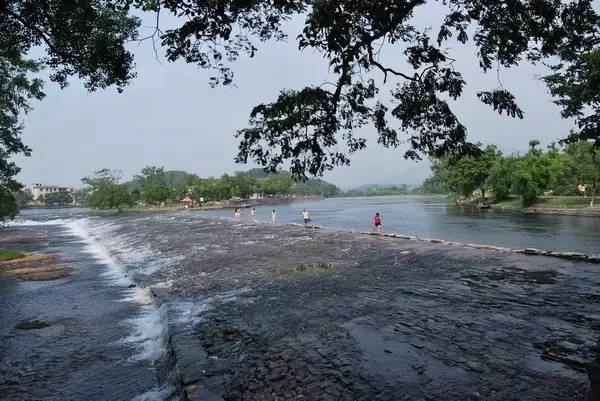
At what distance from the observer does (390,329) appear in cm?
1122

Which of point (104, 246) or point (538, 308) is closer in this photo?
point (538, 308)

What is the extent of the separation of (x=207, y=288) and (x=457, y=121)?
41.9ft

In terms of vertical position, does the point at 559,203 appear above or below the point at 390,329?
above

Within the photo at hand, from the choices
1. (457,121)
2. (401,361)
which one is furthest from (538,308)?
(457,121)

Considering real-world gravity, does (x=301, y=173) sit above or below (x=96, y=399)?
above

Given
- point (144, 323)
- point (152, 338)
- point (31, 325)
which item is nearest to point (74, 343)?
point (152, 338)

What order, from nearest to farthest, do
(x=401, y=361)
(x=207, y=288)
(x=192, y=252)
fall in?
1. (x=401, y=361)
2. (x=207, y=288)
3. (x=192, y=252)

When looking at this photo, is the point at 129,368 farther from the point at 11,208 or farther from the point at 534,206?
the point at 534,206

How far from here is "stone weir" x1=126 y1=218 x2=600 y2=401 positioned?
7.96 m

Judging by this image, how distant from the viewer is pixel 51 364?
10398 millimetres

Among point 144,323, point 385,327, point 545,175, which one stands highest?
point 545,175

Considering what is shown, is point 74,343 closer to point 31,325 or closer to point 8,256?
point 31,325

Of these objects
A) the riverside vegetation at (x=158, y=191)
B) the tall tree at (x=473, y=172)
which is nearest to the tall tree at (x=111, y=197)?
the riverside vegetation at (x=158, y=191)

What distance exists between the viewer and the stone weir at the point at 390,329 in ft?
26.1
